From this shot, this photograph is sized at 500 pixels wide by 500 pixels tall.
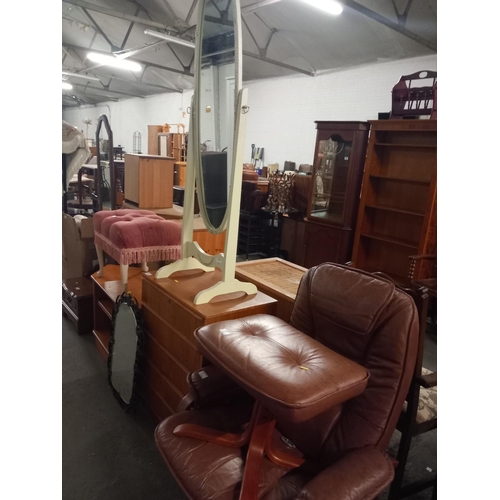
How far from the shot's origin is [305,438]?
1.32 meters

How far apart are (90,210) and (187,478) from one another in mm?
5347

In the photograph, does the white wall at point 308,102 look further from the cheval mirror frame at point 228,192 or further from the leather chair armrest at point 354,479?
the leather chair armrest at point 354,479

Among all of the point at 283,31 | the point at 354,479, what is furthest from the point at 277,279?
the point at 283,31

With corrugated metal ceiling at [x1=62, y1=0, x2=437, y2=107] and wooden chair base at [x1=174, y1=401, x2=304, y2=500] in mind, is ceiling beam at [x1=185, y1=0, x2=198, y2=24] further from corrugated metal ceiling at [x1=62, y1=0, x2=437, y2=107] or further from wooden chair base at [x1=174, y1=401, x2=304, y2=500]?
wooden chair base at [x1=174, y1=401, x2=304, y2=500]

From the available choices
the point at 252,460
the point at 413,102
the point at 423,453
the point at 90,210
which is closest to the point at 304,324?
the point at 252,460

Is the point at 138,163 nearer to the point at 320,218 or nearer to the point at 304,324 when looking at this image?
the point at 320,218

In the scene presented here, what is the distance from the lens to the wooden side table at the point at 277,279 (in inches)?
72.2

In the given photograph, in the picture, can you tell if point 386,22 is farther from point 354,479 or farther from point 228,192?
point 354,479

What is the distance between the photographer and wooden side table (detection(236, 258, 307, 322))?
1.83 m

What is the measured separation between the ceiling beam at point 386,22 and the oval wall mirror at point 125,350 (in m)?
3.95

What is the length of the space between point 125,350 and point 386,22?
4647 millimetres

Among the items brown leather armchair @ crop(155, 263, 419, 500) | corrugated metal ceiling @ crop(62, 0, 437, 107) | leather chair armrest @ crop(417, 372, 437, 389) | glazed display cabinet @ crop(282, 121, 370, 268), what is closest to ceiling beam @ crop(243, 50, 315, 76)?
corrugated metal ceiling @ crop(62, 0, 437, 107)

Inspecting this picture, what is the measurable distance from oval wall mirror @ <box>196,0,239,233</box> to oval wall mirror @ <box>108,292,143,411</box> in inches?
26.5

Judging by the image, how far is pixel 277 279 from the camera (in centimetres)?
212
